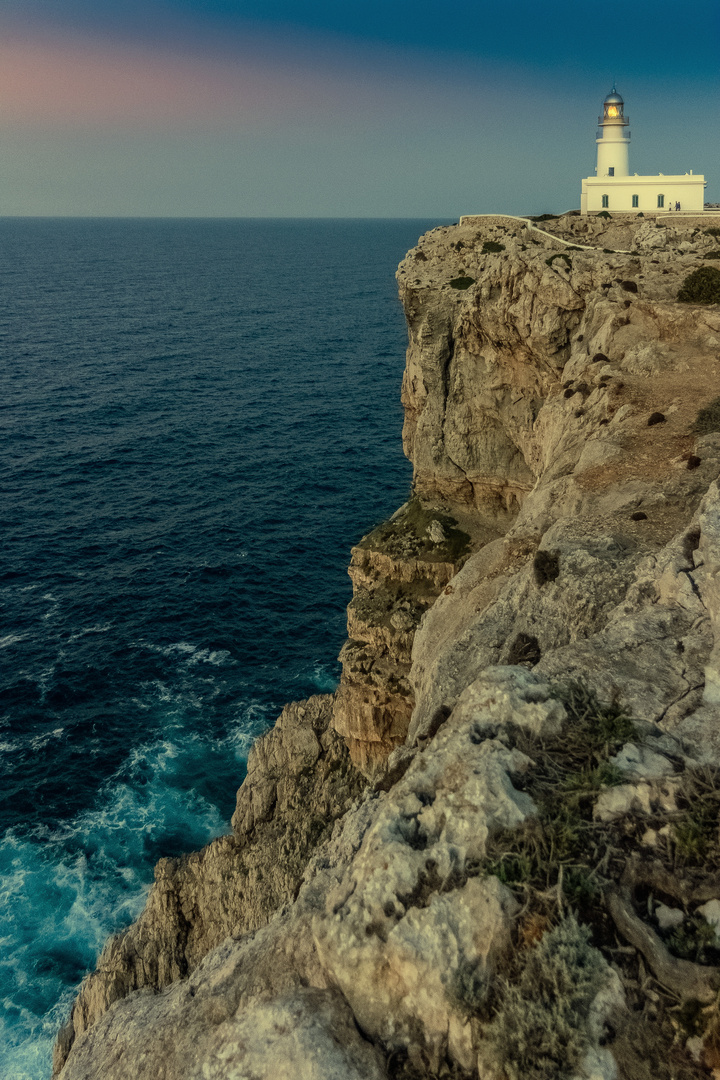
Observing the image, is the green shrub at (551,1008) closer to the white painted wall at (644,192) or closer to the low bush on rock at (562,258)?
the low bush on rock at (562,258)

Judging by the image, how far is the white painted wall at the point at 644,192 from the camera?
6656cm

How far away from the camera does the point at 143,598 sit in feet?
213

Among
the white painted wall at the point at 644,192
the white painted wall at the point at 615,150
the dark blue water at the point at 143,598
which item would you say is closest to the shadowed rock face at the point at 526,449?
the white painted wall at the point at 644,192

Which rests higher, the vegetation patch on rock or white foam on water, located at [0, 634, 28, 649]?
the vegetation patch on rock

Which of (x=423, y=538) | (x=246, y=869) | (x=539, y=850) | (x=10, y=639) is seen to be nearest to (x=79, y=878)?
(x=246, y=869)

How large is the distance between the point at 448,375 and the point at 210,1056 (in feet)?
156

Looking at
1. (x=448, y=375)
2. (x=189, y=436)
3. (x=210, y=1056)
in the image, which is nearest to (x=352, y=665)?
(x=448, y=375)

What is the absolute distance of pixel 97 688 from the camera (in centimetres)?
5581

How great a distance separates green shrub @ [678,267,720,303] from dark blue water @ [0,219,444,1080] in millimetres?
35507

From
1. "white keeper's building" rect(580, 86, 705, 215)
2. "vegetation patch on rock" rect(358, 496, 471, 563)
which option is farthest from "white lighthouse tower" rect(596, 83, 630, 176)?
"vegetation patch on rock" rect(358, 496, 471, 563)

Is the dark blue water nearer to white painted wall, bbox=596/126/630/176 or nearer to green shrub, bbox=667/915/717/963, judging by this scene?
green shrub, bbox=667/915/717/963

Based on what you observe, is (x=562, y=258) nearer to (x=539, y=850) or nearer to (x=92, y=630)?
(x=539, y=850)

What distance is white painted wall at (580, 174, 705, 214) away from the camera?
2621 inches

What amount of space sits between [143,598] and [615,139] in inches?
2612
